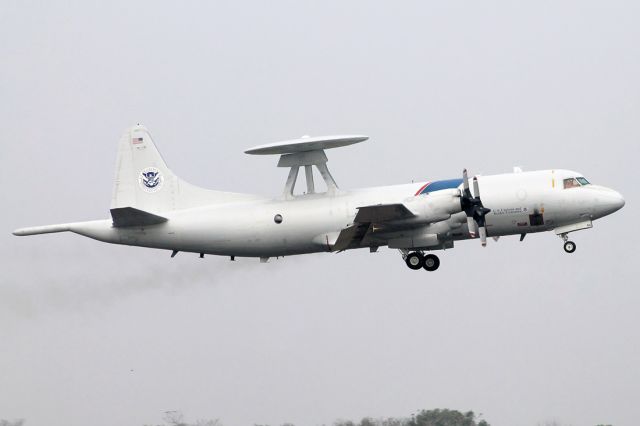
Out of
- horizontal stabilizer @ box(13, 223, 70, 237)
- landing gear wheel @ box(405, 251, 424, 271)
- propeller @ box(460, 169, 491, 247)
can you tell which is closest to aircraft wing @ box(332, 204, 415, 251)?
propeller @ box(460, 169, 491, 247)

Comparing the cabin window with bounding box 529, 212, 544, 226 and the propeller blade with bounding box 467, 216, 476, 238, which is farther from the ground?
the cabin window with bounding box 529, 212, 544, 226

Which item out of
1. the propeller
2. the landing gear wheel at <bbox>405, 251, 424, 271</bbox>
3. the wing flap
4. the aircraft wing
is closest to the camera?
the wing flap

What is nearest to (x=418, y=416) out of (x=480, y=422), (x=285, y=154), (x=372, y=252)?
(x=480, y=422)

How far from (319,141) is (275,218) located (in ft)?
10.7

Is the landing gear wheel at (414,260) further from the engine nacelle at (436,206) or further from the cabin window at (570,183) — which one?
the cabin window at (570,183)

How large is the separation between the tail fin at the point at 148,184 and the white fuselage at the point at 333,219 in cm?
96

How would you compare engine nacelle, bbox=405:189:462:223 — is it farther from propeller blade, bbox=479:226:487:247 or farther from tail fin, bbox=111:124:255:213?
tail fin, bbox=111:124:255:213

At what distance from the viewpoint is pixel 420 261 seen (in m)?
46.1

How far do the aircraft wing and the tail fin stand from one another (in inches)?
188

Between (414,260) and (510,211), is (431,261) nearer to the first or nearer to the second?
(414,260)

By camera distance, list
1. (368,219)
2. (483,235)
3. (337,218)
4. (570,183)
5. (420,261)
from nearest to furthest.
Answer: (368,219), (483,235), (337,218), (570,183), (420,261)

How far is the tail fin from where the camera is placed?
1841 inches

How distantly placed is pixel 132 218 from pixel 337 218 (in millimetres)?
7523

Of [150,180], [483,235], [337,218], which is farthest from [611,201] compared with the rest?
[150,180]
